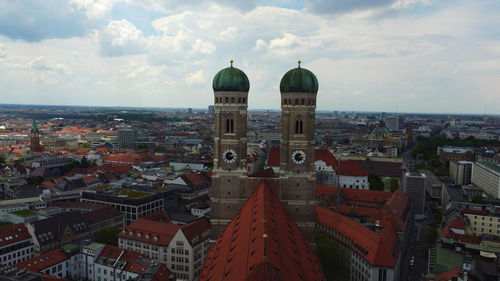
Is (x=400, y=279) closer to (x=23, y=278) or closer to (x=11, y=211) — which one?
(x=23, y=278)

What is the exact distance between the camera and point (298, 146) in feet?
186

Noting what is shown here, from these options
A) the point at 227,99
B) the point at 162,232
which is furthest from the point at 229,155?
the point at 162,232

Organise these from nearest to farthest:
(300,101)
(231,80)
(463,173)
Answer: (231,80)
(300,101)
(463,173)

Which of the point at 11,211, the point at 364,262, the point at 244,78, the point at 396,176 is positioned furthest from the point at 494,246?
the point at 11,211

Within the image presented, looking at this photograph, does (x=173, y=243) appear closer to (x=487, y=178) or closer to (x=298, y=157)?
(x=298, y=157)

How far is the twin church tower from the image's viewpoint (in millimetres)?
55750

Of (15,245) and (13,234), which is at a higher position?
(13,234)

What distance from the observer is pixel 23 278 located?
4975 centimetres

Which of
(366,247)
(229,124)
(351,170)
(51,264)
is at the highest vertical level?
(229,124)

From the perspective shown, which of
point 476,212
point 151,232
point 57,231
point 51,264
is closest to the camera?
point 51,264

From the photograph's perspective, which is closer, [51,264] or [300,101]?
[300,101]

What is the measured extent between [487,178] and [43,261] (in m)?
135

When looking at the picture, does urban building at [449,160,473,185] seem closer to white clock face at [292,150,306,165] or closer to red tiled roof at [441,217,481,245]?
red tiled roof at [441,217,481,245]

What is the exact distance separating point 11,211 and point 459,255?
9155 cm
